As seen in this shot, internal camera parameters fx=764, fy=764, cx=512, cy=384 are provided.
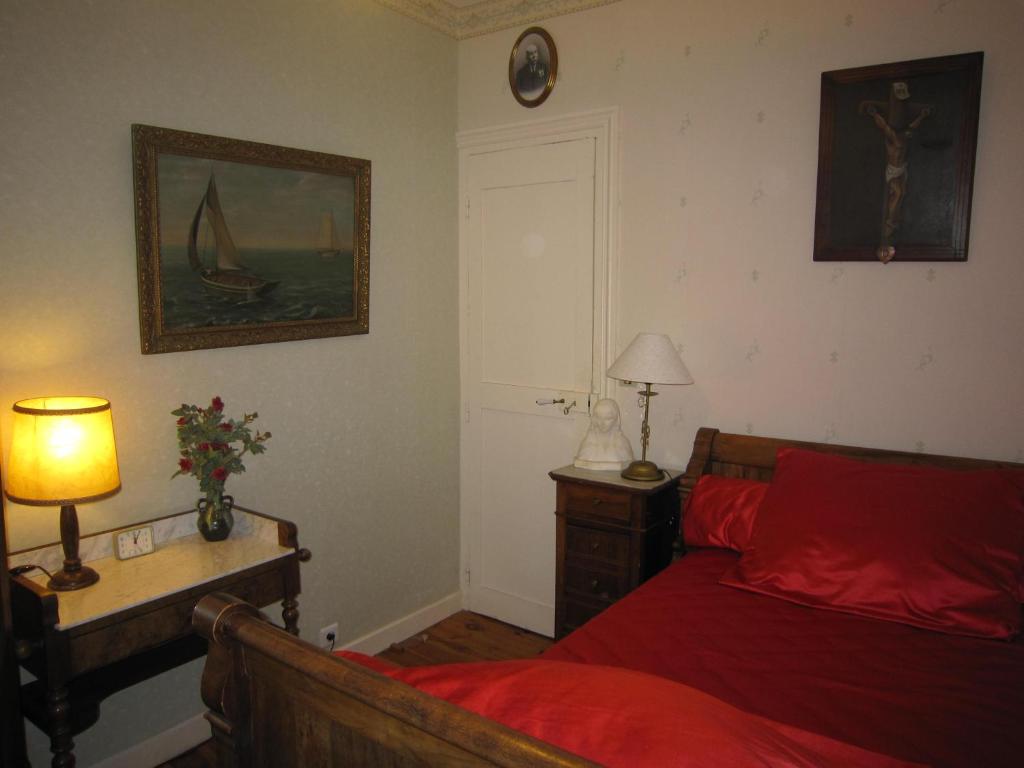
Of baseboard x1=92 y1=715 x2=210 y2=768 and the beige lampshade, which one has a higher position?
the beige lampshade

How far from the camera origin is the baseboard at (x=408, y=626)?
3.43 m

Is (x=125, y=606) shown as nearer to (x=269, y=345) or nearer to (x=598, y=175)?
(x=269, y=345)

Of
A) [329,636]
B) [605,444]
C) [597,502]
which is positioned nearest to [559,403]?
[605,444]

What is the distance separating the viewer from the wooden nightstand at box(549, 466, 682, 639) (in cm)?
291

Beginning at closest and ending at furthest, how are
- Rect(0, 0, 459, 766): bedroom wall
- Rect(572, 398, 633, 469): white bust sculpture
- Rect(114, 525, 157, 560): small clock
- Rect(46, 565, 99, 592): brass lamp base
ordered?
Rect(46, 565, 99, 592): brass lamp base → Rect(0, 0, 459, 766): bedroom wall → Rect(114, 525, 157, 560): small clock → Rect(572, 398, 633, 469): white bust sculpture

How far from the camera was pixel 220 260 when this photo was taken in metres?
2.66

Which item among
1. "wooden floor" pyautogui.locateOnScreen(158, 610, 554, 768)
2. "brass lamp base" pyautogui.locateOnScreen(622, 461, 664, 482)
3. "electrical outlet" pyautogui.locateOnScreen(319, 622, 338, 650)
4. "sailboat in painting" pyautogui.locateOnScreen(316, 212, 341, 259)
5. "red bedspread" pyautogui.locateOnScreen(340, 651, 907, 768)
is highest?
"sailboat in painting" pyautogui.locateOnScreen(316, 212, 341, 259)

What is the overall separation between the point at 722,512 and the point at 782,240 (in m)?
1.06

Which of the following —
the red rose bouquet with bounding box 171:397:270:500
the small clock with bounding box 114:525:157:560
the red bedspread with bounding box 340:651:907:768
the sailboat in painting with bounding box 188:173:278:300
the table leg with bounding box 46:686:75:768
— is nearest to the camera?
the red bedspread with bounding box 340:651:907:768

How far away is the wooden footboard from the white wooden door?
7.21ft

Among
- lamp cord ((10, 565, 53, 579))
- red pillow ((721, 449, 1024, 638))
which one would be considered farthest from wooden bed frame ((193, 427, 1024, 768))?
red pillow ((721, 449, 1024, 638))

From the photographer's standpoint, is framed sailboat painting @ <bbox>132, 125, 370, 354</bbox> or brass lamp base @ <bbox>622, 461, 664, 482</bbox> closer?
framed sailboat painting @ <bbox>132, 125, 370, 354</bbox>

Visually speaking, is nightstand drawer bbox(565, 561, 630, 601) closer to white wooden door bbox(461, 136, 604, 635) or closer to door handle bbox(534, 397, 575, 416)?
white wooden door bbox(461, 136, 604, 635)

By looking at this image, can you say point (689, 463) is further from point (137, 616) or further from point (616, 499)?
point (137, 616)
